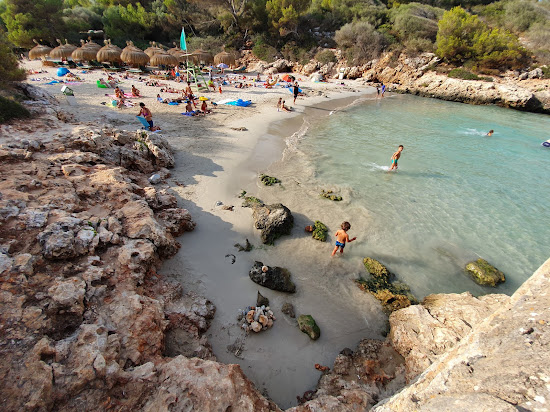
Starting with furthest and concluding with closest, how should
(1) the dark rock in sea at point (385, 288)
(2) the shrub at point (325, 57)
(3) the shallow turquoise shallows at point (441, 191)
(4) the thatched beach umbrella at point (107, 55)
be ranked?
1. (2) the shrub at point (325, 57)
2. (4) the thatched beach umbrella at point (107, 55)
3. (3) the shallow turquoise shallows at point (441, 191)
4. (1) the dark rock in sea at point (385, 288)

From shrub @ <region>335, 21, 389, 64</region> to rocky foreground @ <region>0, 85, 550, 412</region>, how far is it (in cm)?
3895

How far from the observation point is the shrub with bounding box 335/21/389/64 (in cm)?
3528

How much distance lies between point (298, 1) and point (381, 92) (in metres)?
19.2

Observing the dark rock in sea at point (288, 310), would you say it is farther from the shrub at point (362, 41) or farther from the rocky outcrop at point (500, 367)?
the shrub at point (362, 41)

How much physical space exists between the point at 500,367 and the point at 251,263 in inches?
201

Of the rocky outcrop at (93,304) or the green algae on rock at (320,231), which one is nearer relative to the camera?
the rocky outcrop at (93,304)

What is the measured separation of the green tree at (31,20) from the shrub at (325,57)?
3520 cm

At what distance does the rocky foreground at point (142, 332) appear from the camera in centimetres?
223

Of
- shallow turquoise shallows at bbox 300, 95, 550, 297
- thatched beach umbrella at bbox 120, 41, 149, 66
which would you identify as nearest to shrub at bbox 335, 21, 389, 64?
shallow turquoise shallows at bbox 300, 95, 550, 297

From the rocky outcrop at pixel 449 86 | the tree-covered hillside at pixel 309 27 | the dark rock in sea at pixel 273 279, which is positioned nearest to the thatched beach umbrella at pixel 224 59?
the tree-covered hillside at pixel 309 27

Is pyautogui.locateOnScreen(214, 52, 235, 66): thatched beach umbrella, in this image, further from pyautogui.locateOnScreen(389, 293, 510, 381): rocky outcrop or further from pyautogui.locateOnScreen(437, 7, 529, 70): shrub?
pyautogui.locateOnScreen(389, 293, 510, 381): rocky outcrop

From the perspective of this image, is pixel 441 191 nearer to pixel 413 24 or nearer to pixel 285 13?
pixel 285 13

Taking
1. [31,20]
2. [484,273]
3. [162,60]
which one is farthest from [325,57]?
[31,20]

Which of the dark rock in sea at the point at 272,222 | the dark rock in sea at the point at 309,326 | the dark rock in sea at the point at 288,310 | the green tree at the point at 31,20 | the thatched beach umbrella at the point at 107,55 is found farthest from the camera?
the green tree at the point at 31,20
